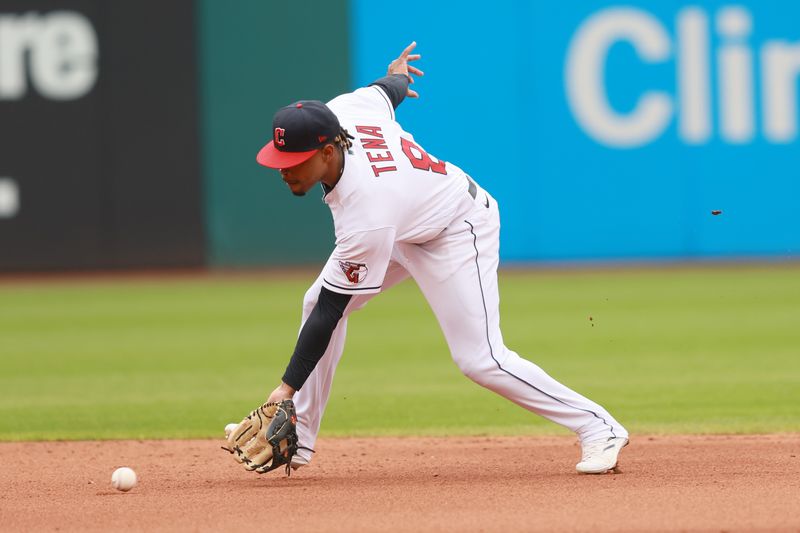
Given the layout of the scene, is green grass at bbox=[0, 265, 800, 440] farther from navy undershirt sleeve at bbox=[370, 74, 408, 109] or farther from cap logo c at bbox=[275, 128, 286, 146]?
cap logo c at bbox=[275, 128, 286, 146]

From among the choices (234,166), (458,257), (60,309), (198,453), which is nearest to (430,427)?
(198,453)

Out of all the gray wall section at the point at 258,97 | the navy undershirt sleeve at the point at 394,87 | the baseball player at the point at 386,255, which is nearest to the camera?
the baseball player at the point at 386,255

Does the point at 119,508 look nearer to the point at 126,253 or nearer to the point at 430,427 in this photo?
the point at 430,427

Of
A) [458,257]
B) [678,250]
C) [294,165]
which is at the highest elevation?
[294,165]

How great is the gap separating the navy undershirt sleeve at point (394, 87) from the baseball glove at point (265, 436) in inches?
56.6

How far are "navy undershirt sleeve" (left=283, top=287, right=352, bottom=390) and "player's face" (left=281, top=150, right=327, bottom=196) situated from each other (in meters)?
0.45

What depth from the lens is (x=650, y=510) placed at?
4.49m

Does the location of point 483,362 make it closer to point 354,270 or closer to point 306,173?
point 354,270

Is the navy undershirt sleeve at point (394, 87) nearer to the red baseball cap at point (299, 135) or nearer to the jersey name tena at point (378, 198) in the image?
the jersey name tena at point (378, 198)

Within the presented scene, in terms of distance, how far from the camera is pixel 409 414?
24.3 ft

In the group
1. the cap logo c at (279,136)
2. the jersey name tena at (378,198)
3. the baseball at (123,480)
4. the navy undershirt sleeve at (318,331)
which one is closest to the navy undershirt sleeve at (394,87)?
the jersey name tena at (378,198)

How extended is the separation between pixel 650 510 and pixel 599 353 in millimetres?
→ 5099

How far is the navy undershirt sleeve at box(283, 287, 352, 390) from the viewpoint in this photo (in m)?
4.97

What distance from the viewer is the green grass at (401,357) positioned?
7.24 metres
